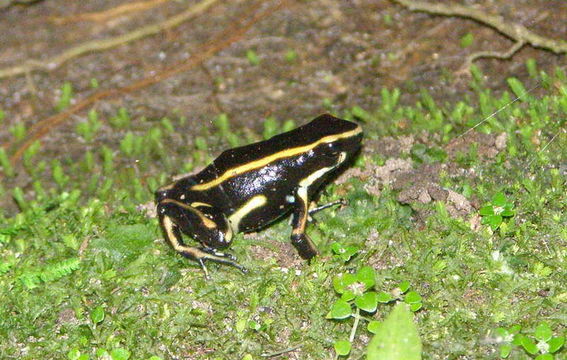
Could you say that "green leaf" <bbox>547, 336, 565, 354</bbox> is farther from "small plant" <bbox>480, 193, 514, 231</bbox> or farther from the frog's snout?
the frog's snout

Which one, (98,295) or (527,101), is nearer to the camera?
(98,295)

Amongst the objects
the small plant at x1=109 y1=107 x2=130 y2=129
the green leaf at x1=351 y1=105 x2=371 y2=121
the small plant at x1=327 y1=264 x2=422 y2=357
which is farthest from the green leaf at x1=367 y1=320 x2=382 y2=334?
the small plant at x1=109 y1=107 x2=130 y2=129

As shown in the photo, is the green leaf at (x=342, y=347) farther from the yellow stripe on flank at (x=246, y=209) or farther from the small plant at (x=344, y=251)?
the yellow stripe on flank at (x=246, y=209)

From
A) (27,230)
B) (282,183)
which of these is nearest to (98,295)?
(27,230)

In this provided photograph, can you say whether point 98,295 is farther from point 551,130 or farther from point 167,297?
point 551,130

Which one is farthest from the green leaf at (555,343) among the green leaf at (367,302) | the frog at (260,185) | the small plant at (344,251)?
the frog at (260,185)

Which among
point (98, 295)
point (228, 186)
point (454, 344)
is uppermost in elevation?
point (228, 186)
